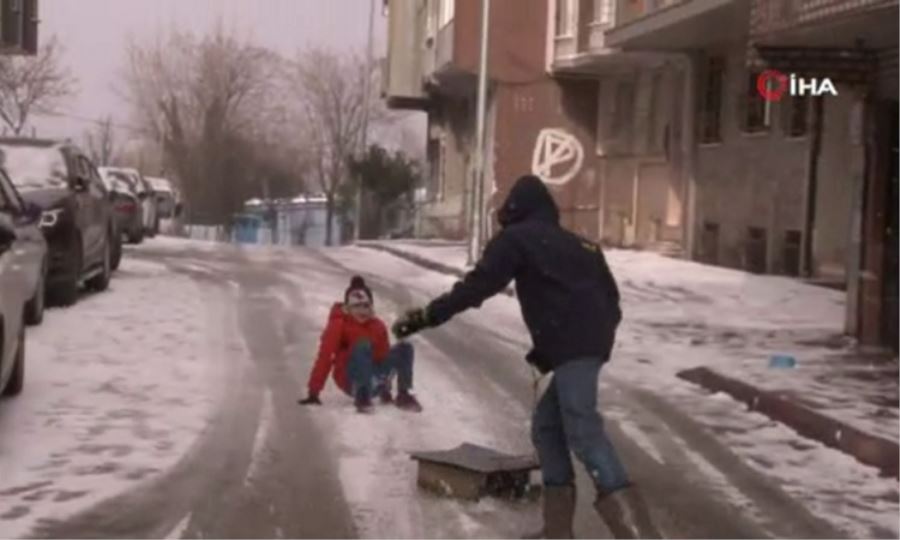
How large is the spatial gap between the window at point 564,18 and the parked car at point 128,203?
890 centimetres

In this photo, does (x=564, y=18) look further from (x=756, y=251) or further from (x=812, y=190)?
(x=812, y=190)

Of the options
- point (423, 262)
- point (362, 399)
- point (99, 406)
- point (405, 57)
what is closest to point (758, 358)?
point (362, 399)

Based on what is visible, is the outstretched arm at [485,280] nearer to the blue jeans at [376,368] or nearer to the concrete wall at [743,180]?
the blue jeans at [376,368]

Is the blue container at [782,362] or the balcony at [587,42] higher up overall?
the balcony at [587,42]

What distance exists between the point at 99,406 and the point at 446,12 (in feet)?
89.3

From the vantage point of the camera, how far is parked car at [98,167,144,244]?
1171 inches

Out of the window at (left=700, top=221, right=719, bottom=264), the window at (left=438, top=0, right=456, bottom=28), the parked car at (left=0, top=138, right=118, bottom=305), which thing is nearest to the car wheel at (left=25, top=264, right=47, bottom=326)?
the parked car at (left=0, top=138, right=118, bottom=305)

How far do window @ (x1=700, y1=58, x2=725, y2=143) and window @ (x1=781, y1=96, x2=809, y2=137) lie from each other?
10.4ft

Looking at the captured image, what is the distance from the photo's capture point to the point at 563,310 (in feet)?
24.6

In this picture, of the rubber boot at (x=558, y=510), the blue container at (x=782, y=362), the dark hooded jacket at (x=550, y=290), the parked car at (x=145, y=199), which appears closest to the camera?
the dark hooded jacket at (x=550, y=290)

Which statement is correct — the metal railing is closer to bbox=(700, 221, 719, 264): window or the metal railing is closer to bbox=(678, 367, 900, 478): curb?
bbox=(678, 367, 900, 478): curb

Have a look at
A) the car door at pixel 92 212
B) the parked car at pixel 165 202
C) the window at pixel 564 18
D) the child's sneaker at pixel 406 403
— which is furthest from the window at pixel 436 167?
the child's sneaker at pixel 406 403

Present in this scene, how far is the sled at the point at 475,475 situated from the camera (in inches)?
342

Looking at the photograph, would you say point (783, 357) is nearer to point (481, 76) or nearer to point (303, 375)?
point (303, 375)
